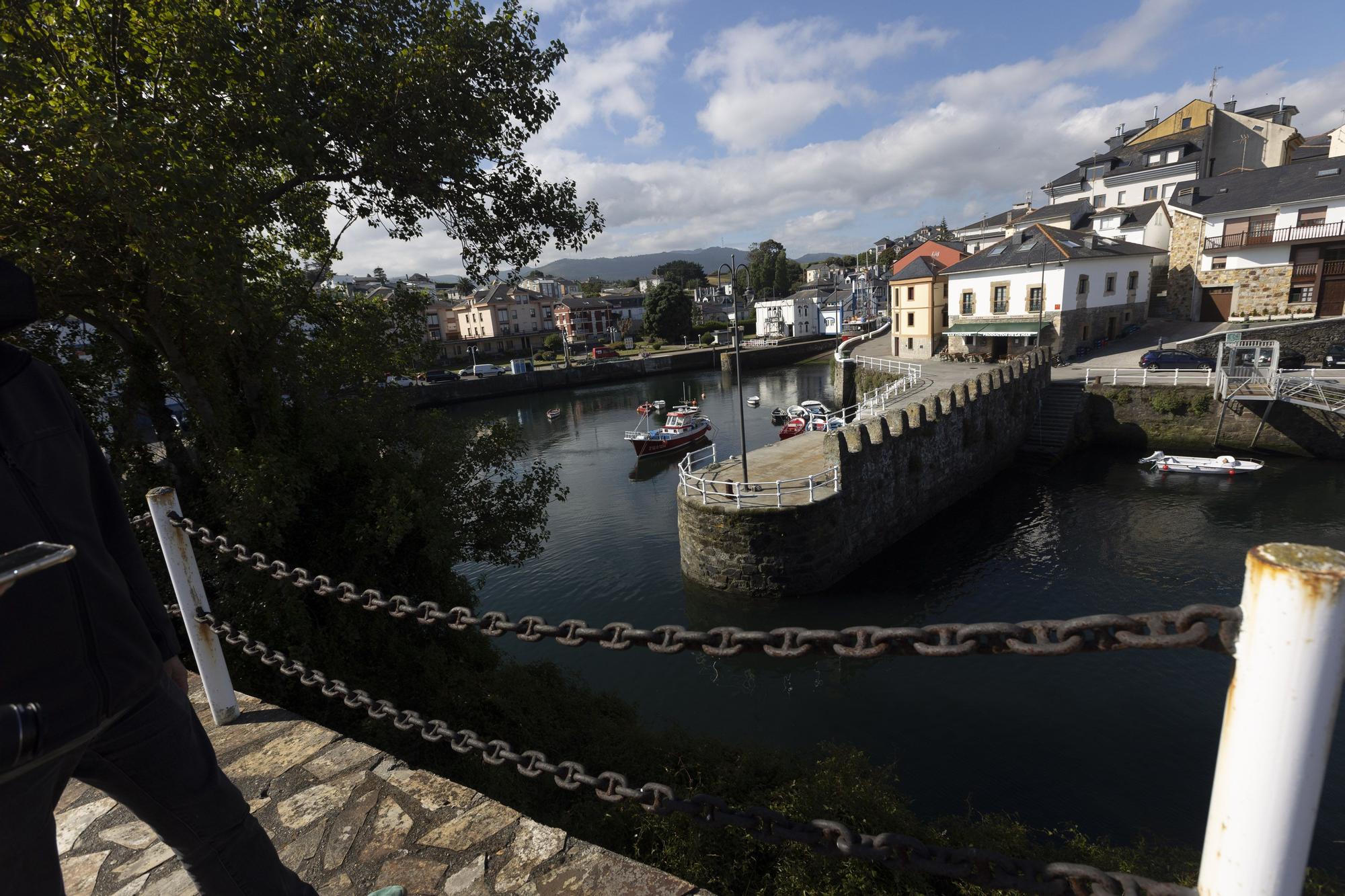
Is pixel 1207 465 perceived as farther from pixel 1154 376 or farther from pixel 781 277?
pixel 781 277

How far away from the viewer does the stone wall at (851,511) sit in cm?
1700

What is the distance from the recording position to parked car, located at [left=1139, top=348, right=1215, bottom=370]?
3022 centimetres

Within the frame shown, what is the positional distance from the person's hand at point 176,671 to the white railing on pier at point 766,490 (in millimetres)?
13752

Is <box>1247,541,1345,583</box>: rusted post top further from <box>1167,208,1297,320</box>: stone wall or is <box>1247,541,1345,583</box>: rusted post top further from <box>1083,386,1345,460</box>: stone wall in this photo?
<box>1167,208,1297,320</box>: stone wall

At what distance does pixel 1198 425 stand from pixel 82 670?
35.8 metres

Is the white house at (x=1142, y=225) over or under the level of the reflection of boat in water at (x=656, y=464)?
over

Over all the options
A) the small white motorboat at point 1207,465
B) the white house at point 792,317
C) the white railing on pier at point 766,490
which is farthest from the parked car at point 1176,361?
the white house at point 792,317

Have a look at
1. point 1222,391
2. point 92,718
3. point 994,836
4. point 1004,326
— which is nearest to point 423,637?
point 994,836

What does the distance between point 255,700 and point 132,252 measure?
559 centimetres

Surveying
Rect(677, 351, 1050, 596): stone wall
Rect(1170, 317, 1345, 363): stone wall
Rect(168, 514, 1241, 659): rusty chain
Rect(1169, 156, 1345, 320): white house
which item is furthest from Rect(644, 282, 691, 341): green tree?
Rect(168, 514, 1241, 659): rusty chain

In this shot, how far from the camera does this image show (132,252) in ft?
23.9

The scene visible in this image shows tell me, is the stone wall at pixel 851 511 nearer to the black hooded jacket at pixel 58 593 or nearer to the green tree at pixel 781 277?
the black hooded jacket at pixel 58 593

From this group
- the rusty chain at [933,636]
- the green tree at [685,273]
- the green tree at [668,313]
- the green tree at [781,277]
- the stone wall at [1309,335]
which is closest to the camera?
the rusty chain at [933,636]

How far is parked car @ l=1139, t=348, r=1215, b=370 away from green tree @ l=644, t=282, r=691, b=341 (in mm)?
56278
